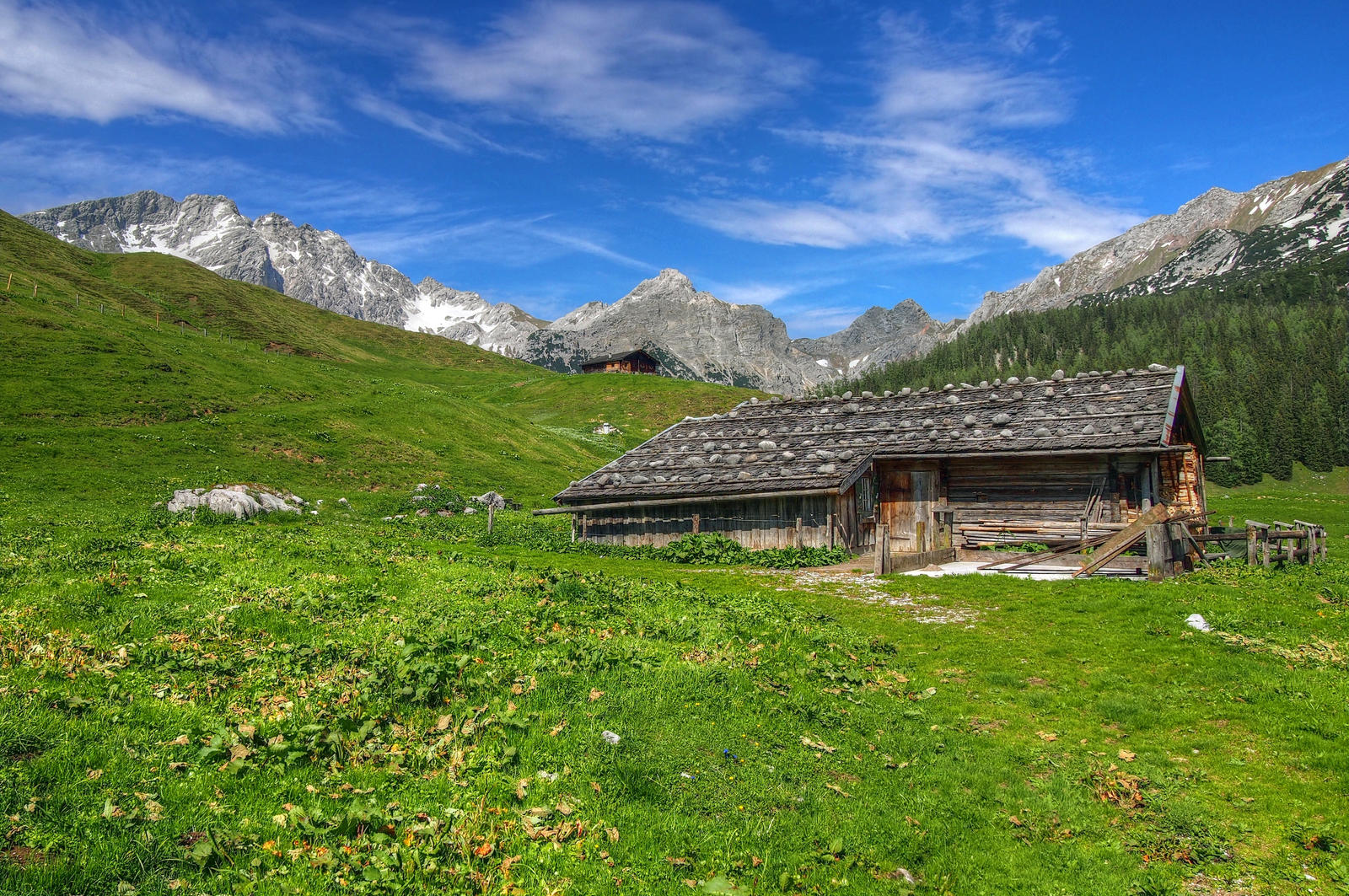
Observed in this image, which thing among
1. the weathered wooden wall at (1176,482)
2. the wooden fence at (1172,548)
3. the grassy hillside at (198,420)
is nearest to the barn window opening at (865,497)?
the wooden fence at (1172,548)

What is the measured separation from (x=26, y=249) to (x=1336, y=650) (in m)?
124

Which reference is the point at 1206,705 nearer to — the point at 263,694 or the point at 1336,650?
the point at 1336,650

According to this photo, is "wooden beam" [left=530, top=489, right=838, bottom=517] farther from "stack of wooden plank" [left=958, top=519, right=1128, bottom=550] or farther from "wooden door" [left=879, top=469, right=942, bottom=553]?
"stack of wooden plank" [left=958, top=519, right=1128, bottom=550]

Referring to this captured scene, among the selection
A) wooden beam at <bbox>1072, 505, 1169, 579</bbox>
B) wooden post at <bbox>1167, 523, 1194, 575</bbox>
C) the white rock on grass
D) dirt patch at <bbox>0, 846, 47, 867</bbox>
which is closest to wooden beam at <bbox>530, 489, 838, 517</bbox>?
wooden beam at <bbox>1072, 505, 1169, 579</bbox>

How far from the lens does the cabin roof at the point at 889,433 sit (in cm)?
2648

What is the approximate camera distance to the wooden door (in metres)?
29.2

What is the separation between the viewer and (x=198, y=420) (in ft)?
144

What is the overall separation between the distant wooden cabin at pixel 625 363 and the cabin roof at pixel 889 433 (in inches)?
3675

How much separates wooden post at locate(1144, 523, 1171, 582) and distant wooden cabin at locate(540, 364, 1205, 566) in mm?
5458

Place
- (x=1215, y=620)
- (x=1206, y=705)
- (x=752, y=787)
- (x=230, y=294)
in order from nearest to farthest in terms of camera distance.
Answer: (x=752, y=787)
(x=1206, y=705)
(x=1215, y=620)
(x=230, y=294)

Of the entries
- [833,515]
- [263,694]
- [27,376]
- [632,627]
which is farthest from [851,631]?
[27,376]

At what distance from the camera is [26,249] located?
89.2 m

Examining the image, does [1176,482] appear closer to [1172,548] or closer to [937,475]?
[1172,548]

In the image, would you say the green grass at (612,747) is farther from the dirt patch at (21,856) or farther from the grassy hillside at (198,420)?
the grassy hillside at (198,420)
